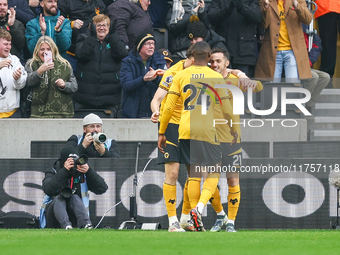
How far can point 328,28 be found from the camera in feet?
42.3

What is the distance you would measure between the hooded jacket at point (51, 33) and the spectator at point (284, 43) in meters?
3.27

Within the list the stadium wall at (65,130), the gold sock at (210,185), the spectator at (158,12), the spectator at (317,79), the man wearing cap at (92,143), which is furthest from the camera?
the spectator at (158,12)

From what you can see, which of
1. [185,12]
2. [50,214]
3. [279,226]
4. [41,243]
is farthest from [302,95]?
[41,243]

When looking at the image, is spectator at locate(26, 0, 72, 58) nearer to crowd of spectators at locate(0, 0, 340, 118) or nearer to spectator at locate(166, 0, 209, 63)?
crowd of spectators at locate(0, 0, 340, 118)

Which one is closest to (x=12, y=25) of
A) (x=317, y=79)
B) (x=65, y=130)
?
(x=65, y=130)

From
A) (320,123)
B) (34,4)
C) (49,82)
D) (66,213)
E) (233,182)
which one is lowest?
(66,213)

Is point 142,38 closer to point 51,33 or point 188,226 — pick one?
point 51,33

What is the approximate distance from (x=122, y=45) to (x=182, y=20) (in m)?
1.13

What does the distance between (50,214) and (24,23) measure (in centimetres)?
422

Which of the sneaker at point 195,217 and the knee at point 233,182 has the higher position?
the knee at point 233,182

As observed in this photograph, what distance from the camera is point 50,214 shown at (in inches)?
342

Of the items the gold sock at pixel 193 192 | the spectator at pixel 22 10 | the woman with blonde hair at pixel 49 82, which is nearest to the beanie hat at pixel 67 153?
the gold sock at pixel 193 192

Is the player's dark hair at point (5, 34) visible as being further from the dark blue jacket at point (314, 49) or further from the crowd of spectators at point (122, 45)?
the dark blue jacket at point (314, 49)

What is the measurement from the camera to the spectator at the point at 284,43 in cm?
1184
